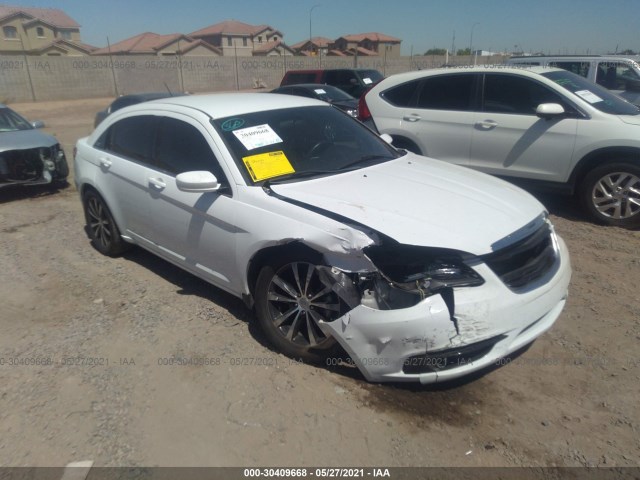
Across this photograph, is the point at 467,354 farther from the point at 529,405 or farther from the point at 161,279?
the point at 161,279

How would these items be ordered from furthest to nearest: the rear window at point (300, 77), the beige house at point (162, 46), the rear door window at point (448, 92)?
1. the beige house at point (162, 46)
2. the rear window at point (300, 77)
3. the rear door window at point (448, 92)

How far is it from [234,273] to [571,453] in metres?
2.25

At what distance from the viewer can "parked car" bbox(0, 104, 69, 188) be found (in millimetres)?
7109

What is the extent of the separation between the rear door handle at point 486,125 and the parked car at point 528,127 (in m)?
0.01

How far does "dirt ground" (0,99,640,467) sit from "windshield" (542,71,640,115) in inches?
92.9

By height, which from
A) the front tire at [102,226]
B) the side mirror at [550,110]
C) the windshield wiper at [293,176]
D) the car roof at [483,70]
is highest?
the car roof at [483,70]

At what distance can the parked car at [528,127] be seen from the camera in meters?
5.49

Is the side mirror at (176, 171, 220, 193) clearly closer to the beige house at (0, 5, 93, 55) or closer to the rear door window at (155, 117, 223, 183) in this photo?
the rear door window at (155, 117, 223, 183)

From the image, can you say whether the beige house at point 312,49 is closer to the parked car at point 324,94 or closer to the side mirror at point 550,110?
the parked car at point 324,94

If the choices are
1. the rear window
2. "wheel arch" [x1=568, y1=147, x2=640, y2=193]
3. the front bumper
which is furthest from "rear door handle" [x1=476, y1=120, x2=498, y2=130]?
the rear window

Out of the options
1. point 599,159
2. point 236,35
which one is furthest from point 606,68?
point 236,35

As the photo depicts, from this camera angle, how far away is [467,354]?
2691mm

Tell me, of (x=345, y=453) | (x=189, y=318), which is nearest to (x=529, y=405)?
(x=345, y=453)

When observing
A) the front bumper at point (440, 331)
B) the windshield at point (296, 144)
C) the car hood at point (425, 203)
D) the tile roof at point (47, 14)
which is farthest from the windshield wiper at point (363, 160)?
the tile roof at point (47, 14)
